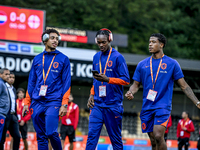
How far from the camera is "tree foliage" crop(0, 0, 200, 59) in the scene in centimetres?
3488

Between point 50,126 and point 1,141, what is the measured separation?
3.79 metres

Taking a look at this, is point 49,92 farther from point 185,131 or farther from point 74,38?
point 74,38

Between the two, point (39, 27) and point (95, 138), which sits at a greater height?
point (39, 27)

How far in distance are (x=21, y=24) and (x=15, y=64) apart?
3.99 m

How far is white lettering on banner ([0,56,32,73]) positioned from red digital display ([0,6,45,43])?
346 cm

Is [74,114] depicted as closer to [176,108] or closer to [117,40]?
[117,40]

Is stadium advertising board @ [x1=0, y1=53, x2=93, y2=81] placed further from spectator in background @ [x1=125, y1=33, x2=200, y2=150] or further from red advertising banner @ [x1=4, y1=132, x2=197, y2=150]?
spectator in background @ [x1=125, y1=33, x2=200, y2=150]

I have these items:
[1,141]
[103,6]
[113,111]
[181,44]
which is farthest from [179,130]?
[181,44]

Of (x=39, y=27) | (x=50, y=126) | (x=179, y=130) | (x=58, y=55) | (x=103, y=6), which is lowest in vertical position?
(x=179, y=130)

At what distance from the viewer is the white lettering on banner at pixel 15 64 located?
15.4 meters

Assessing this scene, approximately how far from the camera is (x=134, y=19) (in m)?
37.2

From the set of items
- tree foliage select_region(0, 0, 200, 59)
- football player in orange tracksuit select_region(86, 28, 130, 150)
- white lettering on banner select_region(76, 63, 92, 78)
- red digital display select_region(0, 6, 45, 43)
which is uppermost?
tree foliage select_region(0, 0, 200, 59)

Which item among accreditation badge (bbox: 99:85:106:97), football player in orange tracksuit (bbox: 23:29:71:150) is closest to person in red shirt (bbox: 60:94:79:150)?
football player in orange tracksuit (bbox: 23:29:71:150)

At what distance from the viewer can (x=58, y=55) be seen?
6.43 m
